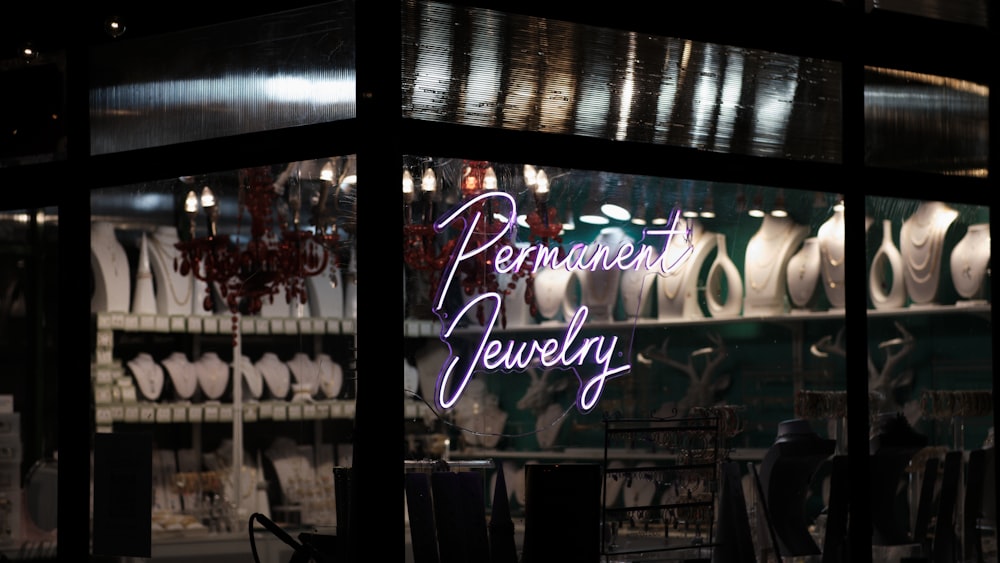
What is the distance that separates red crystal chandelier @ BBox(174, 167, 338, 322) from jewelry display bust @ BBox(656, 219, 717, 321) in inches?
50.1

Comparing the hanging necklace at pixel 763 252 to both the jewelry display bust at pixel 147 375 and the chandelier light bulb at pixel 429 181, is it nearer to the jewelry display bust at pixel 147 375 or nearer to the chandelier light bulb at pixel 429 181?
the chandelier light bulb at pixel 429 181

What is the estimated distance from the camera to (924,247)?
18.5ft

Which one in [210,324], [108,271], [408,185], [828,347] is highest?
[408,185]

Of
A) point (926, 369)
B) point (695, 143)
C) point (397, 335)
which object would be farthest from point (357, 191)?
point (926, 369)

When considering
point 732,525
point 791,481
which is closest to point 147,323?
point 732,525

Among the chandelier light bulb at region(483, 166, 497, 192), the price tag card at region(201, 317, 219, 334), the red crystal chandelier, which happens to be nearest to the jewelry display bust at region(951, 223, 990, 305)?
the chandelier light bulb at region(483, 166, 497, 192)

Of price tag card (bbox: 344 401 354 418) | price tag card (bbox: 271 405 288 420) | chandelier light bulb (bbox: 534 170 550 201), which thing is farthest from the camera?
price tag card (bbox: 271 405 288 420)

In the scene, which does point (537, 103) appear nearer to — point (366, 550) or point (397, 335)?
point (397, 335)

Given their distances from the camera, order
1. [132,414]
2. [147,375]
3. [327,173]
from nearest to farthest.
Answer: [327,173] → [132,414] → [147,375]

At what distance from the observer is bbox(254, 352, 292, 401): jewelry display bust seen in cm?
464

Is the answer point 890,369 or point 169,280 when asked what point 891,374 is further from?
point 169,280

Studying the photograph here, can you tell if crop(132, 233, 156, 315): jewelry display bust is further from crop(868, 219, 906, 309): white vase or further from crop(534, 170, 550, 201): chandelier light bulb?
crop(868, 219, 906, 309): white vase

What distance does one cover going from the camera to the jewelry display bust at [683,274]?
483 centimetres

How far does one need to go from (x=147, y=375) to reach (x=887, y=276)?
310 cm
